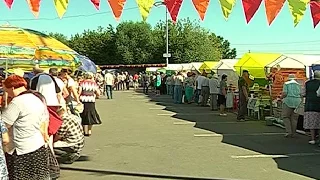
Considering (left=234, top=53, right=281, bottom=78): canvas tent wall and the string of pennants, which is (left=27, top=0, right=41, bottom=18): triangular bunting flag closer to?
the string of pennants

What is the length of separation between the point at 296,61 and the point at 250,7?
10672 millimetres

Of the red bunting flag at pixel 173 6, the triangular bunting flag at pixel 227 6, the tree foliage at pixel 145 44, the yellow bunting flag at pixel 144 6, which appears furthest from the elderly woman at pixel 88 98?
the tree foliage at pixel 145 44

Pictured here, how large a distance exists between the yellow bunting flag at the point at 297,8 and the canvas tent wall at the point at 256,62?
12413 millimetres

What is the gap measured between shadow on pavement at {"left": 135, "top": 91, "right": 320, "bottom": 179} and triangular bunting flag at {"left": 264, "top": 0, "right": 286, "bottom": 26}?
2874mm

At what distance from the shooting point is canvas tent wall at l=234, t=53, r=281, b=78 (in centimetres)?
2009

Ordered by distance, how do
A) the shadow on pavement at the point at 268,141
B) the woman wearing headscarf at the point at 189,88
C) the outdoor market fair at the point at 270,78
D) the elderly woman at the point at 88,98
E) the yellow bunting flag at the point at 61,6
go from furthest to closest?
1. the woman wearing headscarf at the point at 189,88
2. the outdoor market fair at the point at 270,78
3. the elderly woman at the point at 88,98
4. the shadow on pavement at the point at 268,141
5. the yellow bunting flag at the point at 61,6

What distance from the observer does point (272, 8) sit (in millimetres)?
7500

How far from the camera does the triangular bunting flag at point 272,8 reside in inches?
294

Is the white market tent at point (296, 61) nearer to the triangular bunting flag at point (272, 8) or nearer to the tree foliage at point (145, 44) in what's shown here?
the triangular bunting flag at point (272, 8)

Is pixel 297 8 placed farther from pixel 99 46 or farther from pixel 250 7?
pixel 99 46

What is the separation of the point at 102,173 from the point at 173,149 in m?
2.98

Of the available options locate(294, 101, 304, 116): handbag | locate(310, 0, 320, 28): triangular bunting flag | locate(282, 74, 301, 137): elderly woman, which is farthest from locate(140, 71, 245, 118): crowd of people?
locate(310, 0, 320, 28): triangular bunting flag

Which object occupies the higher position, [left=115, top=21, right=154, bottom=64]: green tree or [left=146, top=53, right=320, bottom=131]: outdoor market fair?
[left=115, top=21, right=154, bottom=64]: green tree

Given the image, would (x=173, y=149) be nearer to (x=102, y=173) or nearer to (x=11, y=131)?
(x=102, y=173)
